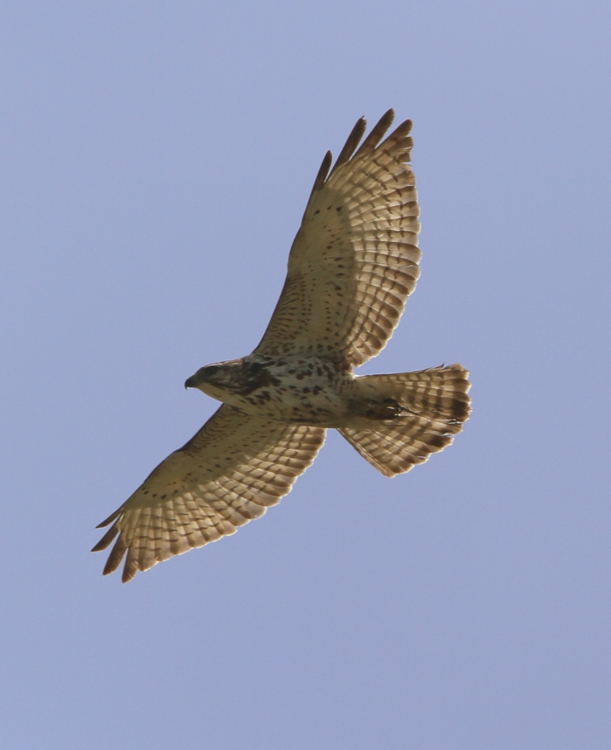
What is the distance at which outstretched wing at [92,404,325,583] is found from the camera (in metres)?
11.9

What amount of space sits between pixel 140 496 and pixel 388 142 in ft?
14.2

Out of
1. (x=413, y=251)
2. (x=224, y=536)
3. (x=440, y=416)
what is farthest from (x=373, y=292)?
(x=224, y=536)

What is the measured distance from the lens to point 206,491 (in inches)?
480

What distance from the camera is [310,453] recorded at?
12.0 metres

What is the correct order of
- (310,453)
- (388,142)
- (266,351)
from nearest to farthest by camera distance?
1. (388,142)
2. (266,351)
3. (310,453)

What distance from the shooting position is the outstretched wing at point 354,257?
10.2 meters

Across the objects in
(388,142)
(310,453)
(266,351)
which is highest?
(388,142)

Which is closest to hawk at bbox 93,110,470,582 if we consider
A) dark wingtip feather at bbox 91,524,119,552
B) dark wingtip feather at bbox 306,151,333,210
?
dark wingtip feather at bbox 306,151,333,210

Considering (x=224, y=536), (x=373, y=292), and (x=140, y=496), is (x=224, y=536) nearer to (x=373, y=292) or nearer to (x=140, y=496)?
(x=140, y=496)

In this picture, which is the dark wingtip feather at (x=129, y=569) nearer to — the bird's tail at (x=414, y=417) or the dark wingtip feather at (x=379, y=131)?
the bird's tail at (x=414, y=417)

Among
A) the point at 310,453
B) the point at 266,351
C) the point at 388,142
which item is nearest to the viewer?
→ the point at 388,142

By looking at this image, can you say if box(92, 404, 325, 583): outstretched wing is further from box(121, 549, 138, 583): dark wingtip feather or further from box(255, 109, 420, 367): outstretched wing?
box(255, 109, 420, 367): outstretched wing

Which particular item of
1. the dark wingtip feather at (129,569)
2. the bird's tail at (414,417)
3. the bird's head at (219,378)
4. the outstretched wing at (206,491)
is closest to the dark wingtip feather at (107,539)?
the outstretched wing at (206,491)

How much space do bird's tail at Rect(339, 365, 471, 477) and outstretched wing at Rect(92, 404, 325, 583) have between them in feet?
2.86
